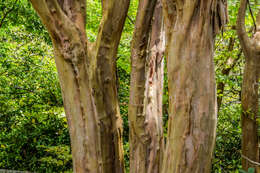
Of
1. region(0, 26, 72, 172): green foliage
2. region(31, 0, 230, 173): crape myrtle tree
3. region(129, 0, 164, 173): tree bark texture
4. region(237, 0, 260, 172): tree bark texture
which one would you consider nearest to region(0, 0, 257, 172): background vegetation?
region(0, 26, 72, 172): green foliage

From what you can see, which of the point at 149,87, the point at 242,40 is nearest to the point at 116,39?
the point at 149,87

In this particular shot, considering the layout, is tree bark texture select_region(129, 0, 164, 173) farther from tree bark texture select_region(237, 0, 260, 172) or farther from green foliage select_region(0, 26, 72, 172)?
green foliage select_region(0, 26, 72, 172)

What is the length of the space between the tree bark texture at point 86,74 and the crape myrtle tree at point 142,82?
10mm

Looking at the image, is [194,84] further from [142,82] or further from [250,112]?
[250,112]

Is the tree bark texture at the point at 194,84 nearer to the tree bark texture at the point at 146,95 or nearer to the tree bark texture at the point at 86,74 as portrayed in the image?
the tree bark texture at the point at 86,74

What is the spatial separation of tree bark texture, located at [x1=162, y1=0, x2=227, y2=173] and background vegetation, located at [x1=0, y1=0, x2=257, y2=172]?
16.4 feet

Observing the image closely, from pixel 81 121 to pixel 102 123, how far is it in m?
0.29

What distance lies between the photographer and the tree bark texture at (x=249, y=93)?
5.21m

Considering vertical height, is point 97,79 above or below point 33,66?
below

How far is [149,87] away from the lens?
3873 mm

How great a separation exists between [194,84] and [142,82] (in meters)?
1.83

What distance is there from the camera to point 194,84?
1.87m

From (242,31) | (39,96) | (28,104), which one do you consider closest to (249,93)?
(242,31)

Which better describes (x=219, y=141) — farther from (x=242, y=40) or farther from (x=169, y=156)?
(x=169, y=156)
